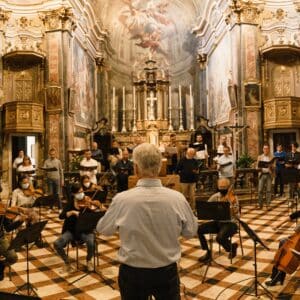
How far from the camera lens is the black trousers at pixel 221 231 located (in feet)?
19.4

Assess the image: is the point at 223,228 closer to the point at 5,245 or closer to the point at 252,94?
the point at 5,245

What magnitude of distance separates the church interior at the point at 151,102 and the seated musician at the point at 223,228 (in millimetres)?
233

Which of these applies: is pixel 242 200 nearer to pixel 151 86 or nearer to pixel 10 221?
pixel 10 221

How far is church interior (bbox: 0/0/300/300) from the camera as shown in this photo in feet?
18.9

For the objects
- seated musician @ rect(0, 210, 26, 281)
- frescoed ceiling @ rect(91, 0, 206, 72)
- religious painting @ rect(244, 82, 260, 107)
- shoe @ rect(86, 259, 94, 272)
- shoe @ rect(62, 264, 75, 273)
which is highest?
frescoed ceiling @ rect(91, 0, 206, 72)

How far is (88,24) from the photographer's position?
20.2 meters

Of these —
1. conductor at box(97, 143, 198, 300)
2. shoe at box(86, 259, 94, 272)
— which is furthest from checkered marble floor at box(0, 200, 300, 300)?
conductor at box(97, 143, 198, 300)

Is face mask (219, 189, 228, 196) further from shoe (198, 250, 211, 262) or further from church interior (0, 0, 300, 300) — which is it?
shoe (198, 250, 211, 262)

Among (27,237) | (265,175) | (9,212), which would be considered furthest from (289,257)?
(265,175)

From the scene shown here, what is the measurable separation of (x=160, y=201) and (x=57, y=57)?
1427 centimetres

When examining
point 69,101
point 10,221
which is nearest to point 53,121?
point 69,101

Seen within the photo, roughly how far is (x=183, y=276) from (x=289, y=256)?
1703 millimetres

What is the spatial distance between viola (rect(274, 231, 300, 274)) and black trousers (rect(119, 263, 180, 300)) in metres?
2.48

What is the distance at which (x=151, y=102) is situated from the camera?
23.2m
